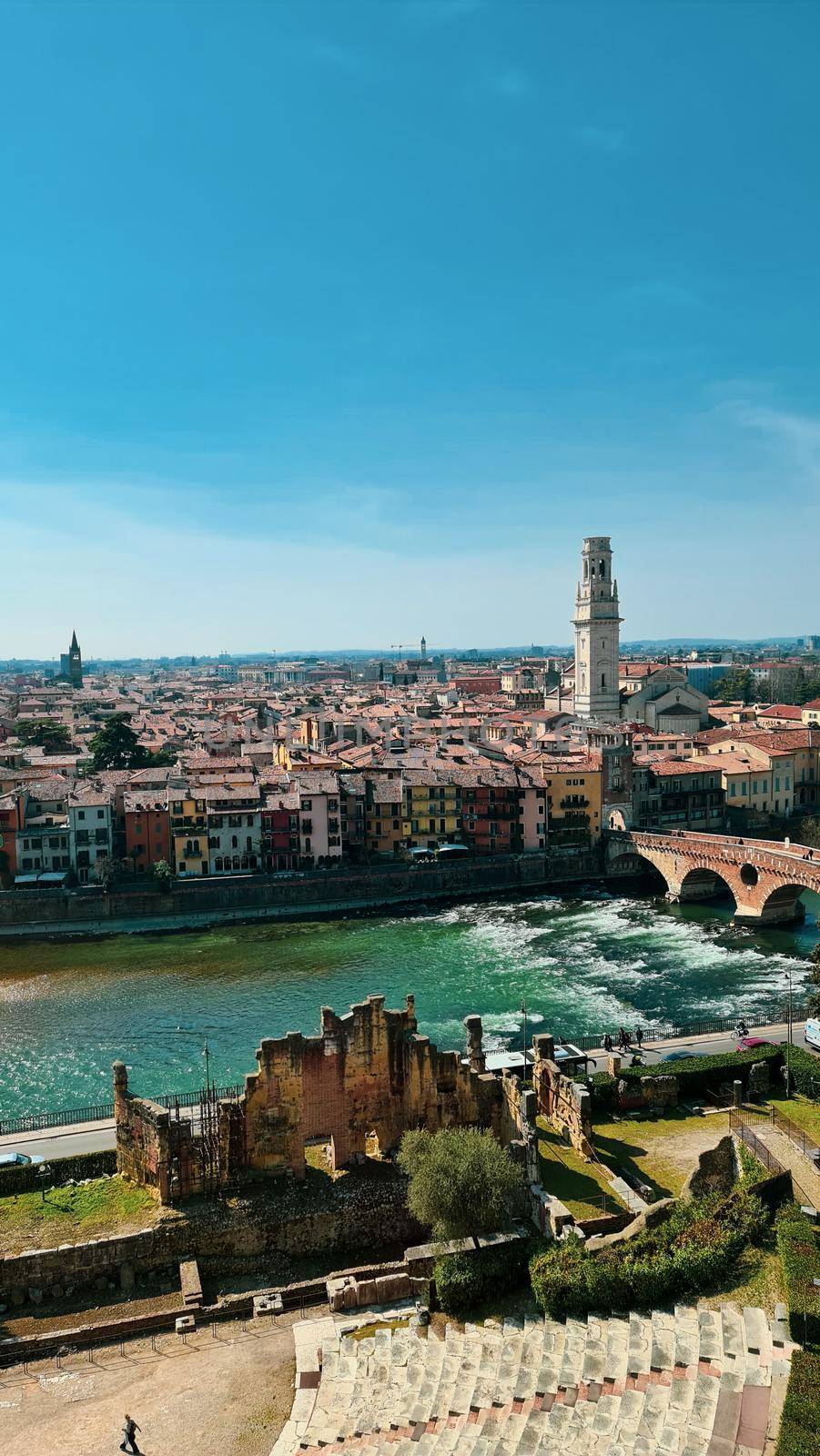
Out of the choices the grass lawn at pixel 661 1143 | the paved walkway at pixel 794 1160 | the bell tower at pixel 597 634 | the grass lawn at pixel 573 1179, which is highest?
the bell tower at pixel 597 634

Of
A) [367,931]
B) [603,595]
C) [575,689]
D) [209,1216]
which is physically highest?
[603,595]

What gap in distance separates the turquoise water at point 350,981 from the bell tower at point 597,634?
179 ft

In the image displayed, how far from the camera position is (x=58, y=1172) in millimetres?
28125

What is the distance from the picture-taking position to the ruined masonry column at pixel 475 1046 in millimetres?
30031

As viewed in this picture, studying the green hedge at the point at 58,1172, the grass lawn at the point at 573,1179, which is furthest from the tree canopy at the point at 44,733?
the grass lawn at the point at 573,1179

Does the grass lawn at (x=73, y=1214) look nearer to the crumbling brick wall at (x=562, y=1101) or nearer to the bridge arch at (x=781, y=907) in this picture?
the crumbling brick wall at (x=562, y=1101)

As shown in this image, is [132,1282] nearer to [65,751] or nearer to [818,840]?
[818,840]

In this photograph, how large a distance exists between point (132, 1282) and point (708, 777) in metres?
82.3

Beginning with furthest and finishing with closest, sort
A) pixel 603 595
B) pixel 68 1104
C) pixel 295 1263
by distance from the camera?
pixel 603 595, pixel 68 1104, pixel 295 1263

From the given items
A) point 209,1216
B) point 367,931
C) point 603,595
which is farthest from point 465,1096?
point 603,595

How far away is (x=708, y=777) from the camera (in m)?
98.3

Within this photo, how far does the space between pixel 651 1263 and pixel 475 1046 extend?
35.3 feet

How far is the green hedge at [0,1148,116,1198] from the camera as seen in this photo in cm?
2767

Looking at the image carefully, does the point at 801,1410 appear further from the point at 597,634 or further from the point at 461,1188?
the point at 597,634
